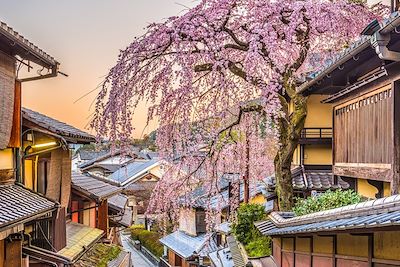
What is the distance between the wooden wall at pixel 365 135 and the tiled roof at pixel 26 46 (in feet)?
22.4

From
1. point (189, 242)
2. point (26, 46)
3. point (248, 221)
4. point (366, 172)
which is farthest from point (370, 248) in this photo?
point (189, 242)

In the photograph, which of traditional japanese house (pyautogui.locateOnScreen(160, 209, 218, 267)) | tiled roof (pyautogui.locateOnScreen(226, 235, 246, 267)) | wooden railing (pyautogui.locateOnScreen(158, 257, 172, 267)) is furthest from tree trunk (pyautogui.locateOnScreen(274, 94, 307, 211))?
wooden railing (pyautogui.locateOnScreen(158, 257, 172, 267))

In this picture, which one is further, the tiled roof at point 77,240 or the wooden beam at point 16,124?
the tiled roof at point 77,240

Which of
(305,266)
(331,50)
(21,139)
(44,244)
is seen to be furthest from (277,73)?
(44,244)

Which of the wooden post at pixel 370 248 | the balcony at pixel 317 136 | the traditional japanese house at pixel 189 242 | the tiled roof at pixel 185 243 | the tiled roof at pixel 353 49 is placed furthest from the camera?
the tiled roof at pixel 185 243

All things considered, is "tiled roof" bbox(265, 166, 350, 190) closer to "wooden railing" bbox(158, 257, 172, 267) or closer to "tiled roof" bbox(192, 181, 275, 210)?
"tiled roof" bbox(192, 181, 275, 210)

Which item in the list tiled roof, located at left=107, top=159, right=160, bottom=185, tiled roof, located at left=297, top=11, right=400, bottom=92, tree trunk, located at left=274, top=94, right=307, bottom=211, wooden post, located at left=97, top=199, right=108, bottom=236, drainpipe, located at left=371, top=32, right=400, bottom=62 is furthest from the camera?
tiled roof, located at left=107, top=159, right=160, bottom=185

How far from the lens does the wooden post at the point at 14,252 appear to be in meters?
9.35

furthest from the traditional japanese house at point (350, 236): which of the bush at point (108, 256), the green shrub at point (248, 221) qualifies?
the bush at point (108, 256)

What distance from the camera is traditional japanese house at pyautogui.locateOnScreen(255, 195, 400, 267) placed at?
5.11 m

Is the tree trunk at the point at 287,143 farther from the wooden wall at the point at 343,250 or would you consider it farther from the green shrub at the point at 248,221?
the green shrub at the point at 248,221

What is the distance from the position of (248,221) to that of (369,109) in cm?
694

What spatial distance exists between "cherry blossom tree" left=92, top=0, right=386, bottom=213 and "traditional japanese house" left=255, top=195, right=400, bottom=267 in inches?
122

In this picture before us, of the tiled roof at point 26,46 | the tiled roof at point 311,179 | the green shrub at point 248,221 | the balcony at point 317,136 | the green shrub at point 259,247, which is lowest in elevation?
the green shrub at point 259,247
